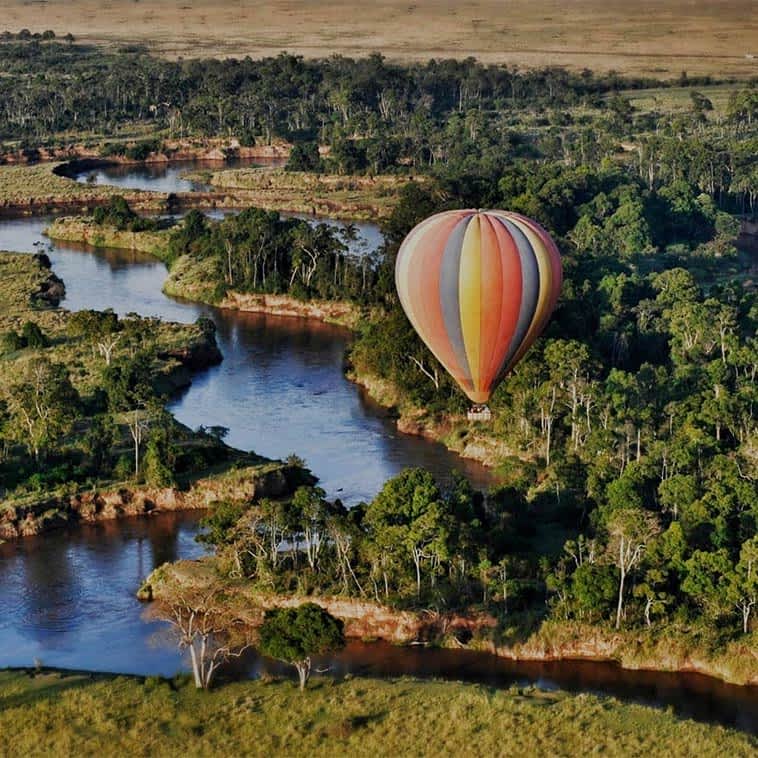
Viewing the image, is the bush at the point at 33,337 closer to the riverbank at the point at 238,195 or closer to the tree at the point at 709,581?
the tree at the point at 709,581

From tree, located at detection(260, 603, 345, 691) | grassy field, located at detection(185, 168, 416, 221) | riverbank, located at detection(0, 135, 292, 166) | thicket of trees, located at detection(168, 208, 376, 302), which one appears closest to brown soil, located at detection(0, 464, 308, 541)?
tree, located at detection(260, 603, 345, 691)

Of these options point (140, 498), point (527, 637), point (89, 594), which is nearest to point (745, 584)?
point (527, 637)

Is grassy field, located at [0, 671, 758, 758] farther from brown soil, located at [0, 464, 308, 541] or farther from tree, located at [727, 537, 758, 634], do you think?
brown soil, located at [0, 464, 308, 541]

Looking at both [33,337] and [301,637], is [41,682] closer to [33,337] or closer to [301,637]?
[301,637]

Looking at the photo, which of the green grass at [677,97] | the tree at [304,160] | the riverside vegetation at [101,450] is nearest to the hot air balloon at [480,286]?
the riverside vegetation at [101,450]

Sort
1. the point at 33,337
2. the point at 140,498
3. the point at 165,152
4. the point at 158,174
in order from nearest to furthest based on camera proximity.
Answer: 1. the point at 140,498
2. the point at 33,337
3. the point at 158,174
4. the point at 165,152

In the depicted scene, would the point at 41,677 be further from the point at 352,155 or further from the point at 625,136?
the point at 625,136
